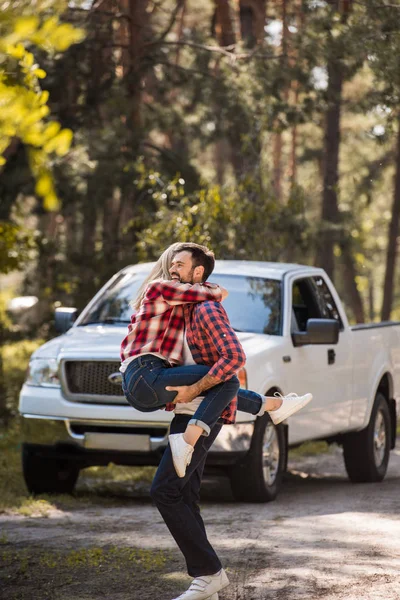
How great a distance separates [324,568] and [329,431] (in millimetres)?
4065

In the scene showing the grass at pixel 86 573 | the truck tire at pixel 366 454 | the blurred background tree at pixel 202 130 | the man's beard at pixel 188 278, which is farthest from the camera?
the blurred background tree at pixel 202 130

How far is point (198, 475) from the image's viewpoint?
562 centimetres

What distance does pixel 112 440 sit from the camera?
916cm

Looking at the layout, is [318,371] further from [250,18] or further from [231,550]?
[250,18]

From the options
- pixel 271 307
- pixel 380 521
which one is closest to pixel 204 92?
pixel 271 307

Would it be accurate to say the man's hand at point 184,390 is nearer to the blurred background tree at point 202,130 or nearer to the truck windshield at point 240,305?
the truck windshield at point 240,305

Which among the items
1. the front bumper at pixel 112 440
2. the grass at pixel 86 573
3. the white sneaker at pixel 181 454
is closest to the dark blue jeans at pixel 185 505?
the white sneaker at pixel 181 454

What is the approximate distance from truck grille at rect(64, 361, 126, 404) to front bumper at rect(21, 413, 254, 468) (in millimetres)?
234

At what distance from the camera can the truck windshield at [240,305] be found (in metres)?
10.1

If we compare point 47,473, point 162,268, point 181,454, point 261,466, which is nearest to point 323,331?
point 261,466

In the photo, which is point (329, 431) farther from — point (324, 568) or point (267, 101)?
point (267, 101)

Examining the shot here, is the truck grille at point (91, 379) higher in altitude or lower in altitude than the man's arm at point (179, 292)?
lower

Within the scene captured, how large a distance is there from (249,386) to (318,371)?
54.7 inches

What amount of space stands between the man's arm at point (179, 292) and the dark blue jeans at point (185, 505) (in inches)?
21.4
